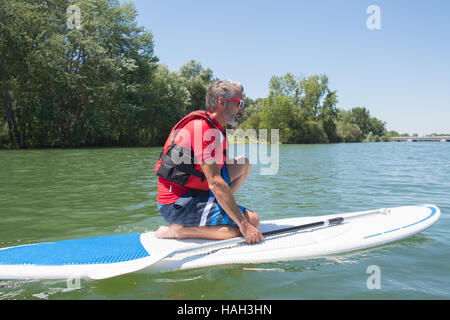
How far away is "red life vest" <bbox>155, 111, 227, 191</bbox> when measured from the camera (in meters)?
3.23

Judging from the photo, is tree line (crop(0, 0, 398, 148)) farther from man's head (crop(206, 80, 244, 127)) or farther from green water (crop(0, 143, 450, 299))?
man's head (crop(206, 80, 244, 127))

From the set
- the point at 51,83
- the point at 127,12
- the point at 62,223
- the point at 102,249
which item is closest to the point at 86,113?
the point at 51,83

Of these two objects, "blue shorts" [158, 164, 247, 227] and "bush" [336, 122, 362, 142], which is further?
"bush" [336, 122, 362, 142]

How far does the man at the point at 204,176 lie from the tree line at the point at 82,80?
1112 inches

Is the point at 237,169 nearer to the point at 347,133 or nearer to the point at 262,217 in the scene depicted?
the point at 262,217

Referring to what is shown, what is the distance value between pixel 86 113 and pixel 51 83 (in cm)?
426

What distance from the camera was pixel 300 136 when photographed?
58750 mm

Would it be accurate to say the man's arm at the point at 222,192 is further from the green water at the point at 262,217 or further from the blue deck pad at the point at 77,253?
the blue deck pad at the point at 77,253

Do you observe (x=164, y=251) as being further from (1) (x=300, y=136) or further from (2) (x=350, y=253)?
(1) (x=300, y=136)

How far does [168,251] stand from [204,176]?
2.58 feet

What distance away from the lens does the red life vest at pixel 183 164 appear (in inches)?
127

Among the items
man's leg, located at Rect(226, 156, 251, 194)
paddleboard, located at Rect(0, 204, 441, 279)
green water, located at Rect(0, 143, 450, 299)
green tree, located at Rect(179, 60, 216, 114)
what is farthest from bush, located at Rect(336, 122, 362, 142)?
man's leg, located at Rect(226, 156, 251, 194)

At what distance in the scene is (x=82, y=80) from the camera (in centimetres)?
3064
